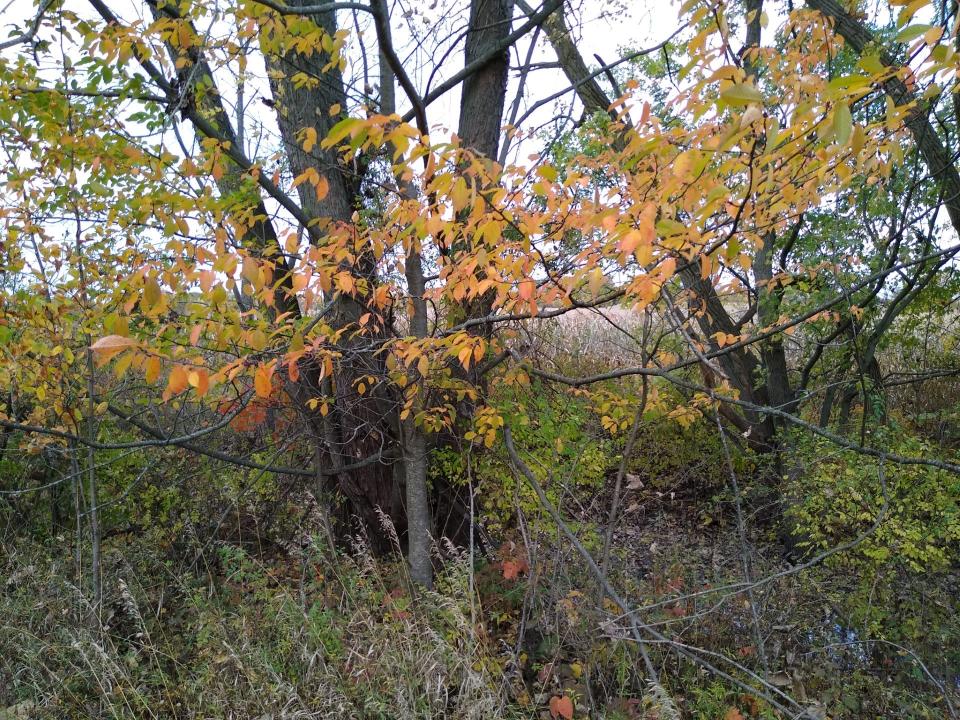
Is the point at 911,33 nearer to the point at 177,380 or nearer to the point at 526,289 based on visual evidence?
the point at 526,289

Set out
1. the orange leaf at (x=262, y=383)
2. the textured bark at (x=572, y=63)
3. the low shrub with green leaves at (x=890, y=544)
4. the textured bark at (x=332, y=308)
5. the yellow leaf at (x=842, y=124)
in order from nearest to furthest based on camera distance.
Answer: the yellow leaf at (x=842, y=124)
the orange leaf at (x=262, y=383)
the low shrub with green leaves at (x=890, y=544)
the textured bark at (x=332, y=308)
the textured bark at (x=572, y=63)

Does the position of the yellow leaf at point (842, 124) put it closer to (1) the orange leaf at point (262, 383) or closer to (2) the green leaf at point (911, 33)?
(2) the green leaf at point (911, 33)

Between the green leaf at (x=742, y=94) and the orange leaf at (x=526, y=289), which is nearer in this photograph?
the green leaf at (x=742, y=94)

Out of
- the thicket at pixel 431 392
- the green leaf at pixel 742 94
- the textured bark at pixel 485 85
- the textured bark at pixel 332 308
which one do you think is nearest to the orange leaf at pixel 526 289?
the thicket at pixel 431 392

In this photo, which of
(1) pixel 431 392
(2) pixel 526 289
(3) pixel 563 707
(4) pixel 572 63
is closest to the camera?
(2) pixel 526 289

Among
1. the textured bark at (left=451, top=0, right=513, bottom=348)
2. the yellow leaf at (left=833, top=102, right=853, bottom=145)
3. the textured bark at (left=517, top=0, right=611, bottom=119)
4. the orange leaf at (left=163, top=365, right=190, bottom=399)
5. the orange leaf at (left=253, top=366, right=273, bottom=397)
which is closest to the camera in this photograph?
the yellow leaf at (left=833, top=102, right=853, bottom=145)

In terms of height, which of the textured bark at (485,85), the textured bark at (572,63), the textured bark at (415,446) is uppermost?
the textured bark at (572,63)

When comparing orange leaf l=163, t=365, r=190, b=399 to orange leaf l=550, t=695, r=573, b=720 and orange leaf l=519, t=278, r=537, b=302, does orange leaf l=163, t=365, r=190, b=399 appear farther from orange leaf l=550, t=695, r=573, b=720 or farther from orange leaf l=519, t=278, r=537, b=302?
orange leaf l=550, t=695, r=573, b=720

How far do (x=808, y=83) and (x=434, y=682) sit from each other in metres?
2.87

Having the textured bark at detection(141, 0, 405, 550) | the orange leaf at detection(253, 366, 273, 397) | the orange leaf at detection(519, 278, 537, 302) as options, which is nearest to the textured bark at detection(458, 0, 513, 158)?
the textured bark at detection(141, 0, 405, 550)

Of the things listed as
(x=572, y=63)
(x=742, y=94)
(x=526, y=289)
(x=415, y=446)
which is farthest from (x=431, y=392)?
(x=572, y=63)

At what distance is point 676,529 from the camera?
5.70 metres

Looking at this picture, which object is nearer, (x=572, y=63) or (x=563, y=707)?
(x=563, y=707)

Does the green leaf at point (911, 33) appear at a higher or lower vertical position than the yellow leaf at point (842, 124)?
higher
